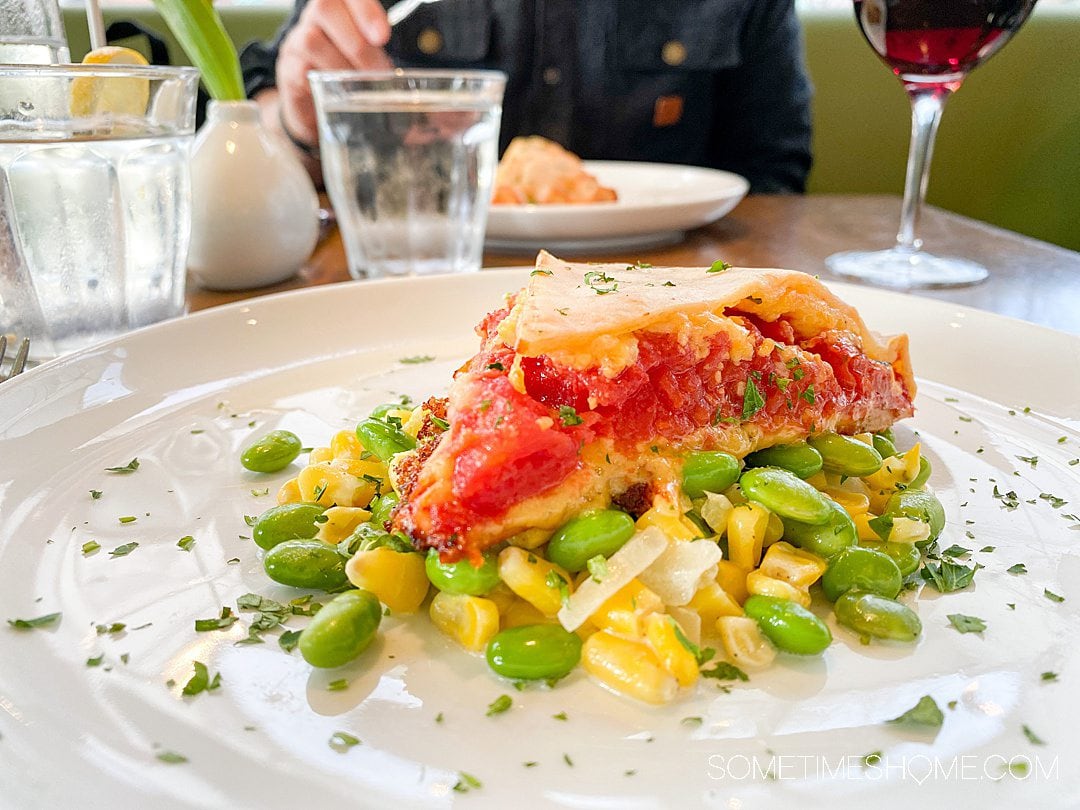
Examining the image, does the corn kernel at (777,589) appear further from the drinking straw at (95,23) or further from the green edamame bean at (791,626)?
the drinking straw at (95,23)

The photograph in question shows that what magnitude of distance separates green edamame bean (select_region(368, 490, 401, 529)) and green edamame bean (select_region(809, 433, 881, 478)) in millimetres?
944

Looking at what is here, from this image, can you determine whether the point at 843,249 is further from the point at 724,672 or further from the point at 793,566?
the point at 724,672

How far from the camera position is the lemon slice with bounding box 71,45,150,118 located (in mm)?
2586

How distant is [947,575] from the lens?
1.69 metres

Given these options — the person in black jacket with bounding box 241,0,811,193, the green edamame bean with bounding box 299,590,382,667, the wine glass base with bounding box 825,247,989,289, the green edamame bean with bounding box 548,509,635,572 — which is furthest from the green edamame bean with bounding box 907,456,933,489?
the person in black jacket with bounding box 241,0,811,193

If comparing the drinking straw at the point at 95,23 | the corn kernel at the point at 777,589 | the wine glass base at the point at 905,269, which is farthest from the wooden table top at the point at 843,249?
the corn kernel at the point at 777,589

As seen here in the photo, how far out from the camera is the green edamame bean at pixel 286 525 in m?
1.75

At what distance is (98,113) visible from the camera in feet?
8.87

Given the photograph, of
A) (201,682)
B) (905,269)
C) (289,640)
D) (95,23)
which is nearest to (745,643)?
(289,640)

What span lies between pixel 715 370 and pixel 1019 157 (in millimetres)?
8476

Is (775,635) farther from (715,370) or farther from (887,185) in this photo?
(887,185)

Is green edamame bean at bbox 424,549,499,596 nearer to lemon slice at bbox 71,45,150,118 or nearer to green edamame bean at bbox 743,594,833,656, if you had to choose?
green edamame bean at bbox 743,594,833,656

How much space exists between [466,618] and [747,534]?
1.87 ft

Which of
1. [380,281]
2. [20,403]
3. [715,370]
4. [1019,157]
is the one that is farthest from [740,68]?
[20,403]
